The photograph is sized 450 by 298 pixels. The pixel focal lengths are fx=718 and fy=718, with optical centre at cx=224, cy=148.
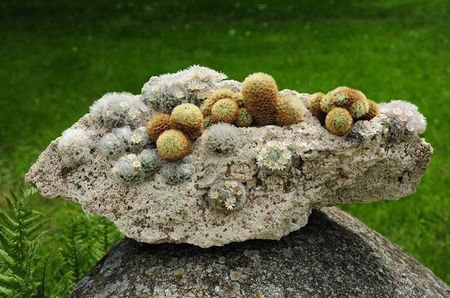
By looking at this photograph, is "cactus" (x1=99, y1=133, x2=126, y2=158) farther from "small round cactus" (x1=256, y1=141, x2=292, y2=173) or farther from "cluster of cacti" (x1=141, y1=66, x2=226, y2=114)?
"small round cactus" (x1=256, y1=141, x2=292, y2=173)

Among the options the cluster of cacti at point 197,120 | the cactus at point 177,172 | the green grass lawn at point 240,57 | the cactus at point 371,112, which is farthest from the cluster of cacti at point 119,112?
the green grass lawn at point 240,57

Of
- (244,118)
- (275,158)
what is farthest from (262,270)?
(244,118)

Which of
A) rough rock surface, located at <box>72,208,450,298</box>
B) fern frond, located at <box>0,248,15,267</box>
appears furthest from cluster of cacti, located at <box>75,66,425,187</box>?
fern frond, located at <box>0,248,15,267</box>

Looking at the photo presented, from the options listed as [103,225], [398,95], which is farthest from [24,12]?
[103,225]

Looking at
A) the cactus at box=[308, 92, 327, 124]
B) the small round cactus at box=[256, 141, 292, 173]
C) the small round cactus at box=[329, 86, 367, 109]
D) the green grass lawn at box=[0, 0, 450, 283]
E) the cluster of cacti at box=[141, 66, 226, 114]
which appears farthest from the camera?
the green grass lawn at box=[0, 0, 450, 283]

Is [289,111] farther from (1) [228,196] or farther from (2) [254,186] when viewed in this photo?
(1) [228,196]

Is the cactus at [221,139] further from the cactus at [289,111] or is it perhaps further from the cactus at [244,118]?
the cactus at [289,111]
